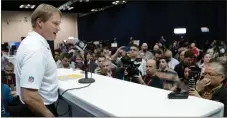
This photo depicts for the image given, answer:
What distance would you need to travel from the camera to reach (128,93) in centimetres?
126

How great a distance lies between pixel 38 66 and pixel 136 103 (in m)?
0.47

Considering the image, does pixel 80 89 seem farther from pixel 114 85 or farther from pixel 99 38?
pixel 99 38

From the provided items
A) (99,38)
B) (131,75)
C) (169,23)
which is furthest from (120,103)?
(99,38)

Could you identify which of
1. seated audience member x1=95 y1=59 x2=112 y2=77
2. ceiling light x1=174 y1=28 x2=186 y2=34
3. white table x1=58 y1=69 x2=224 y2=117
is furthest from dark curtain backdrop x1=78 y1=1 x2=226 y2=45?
white table x1=58 y1=69 x2=224 y2=117

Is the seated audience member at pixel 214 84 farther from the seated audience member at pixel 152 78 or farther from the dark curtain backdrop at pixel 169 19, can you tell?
the dark curtain backdrop at pixel 169 19

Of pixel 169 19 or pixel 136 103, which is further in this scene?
pixel 169 19

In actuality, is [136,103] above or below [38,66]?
below

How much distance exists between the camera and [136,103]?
109 centimetres

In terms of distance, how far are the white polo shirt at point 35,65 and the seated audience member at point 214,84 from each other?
112cm

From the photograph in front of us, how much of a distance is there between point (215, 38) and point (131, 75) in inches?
331

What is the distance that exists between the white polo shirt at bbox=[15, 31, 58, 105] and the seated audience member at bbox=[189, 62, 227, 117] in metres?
1.12

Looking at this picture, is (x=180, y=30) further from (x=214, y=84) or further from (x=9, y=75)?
(x=214, y=84)

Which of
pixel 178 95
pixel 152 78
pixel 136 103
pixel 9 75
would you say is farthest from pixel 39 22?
pixel 9 75

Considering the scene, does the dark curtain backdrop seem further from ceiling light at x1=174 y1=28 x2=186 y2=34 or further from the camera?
the camera
